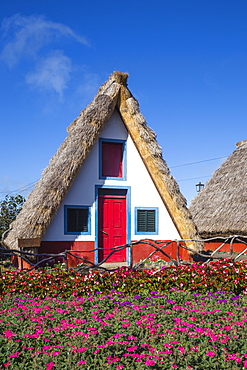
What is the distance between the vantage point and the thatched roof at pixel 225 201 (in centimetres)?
1684

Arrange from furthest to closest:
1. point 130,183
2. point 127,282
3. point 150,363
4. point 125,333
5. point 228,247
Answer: point 228,247
point 130,183
point 127,282
point 125,333
point 150,363

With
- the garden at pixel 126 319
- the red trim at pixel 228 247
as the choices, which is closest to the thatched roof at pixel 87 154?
the garden at pixel 126 319

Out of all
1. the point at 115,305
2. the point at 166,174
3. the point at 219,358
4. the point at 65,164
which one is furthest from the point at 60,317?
the point at 166,174

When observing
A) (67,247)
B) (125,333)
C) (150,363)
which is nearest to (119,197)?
(67,247)

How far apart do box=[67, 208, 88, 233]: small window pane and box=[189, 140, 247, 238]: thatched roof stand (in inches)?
263

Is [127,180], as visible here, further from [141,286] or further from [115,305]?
[115,305]

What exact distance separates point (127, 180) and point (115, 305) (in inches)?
293

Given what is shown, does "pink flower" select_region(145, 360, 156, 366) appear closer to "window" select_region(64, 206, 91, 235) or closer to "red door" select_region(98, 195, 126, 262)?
"window" select_region(64, 206, 91, 235)

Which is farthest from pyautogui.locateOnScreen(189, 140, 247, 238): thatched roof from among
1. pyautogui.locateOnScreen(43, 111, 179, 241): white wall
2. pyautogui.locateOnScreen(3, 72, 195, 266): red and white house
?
pyautogui.locateOnScreen(3, 72, 195, 266): red and white house

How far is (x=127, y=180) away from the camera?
13.2 meters

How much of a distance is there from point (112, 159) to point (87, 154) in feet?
3.51

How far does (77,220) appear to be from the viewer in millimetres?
12430

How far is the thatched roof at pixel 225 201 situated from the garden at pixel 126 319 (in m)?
8.91

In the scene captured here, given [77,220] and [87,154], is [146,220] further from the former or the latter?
[87,154]
